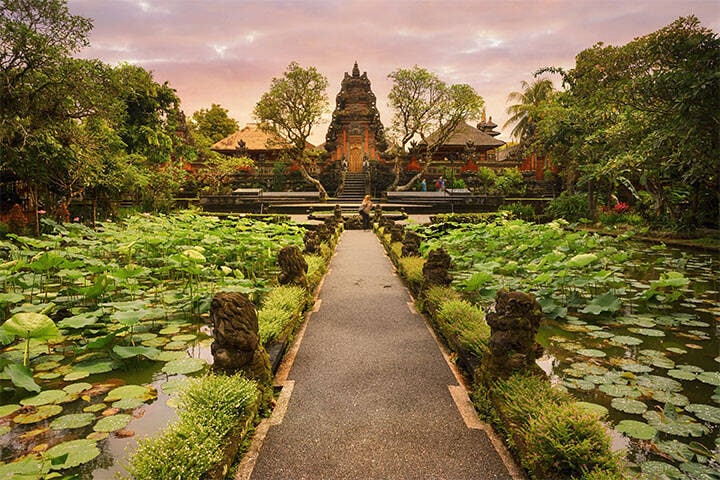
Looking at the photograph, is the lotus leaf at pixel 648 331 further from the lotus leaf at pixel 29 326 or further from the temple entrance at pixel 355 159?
the temple entrance at pixel 355 159

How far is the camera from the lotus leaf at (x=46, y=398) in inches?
112

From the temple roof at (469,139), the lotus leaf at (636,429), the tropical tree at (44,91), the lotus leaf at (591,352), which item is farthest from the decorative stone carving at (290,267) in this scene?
the temple roof at (469,139)

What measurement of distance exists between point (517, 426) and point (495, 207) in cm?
1945

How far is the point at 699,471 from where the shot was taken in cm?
217

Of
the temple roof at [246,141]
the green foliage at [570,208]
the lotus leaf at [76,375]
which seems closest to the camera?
the lotus leaf at [76,375]

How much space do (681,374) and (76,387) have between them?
15.9 feet

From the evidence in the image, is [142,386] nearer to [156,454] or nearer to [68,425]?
[68,425]

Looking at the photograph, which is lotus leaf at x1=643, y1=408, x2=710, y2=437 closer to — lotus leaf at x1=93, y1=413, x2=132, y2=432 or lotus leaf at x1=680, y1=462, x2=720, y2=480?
lotus leaf at x1=680, y1=462, x2=720, y2=480

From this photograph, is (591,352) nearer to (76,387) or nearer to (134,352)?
(134,352)

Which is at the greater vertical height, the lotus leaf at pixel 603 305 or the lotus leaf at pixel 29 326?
the lotus leaf at pixel 29 326

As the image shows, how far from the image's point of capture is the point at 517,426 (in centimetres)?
248

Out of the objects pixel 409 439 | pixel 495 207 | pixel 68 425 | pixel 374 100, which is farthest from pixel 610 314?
pixel 374 100

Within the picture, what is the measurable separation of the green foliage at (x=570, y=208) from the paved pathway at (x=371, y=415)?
15.7 meters

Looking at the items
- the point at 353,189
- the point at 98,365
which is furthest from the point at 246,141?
the point at 98,365
